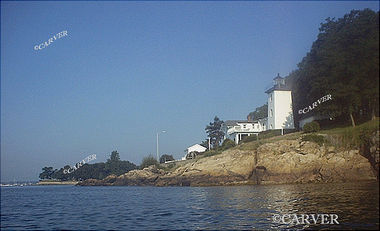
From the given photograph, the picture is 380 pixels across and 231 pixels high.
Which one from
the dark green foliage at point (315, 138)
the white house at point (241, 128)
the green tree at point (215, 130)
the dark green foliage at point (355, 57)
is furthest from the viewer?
the green tree at point (215, 130)

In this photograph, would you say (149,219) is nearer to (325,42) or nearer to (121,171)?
(325,42)

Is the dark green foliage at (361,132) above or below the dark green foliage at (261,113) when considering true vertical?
below

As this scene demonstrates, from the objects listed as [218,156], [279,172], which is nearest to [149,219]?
[279,172]

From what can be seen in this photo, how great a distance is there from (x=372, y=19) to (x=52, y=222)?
1680 cm

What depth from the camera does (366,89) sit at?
23.1 feet

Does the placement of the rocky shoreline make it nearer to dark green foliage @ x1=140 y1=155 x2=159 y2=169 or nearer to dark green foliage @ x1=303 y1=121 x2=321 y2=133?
dark green foliage @ x1=303 y1=121 x2=321 y2=133

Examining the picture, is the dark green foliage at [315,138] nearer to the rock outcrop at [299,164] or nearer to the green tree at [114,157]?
the rock outcrop at [299,164]

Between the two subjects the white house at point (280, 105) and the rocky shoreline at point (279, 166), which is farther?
the white house at point (280, 105)

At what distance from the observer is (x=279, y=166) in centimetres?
4731

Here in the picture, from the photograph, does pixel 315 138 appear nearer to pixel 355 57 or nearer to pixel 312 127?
pixel 312 127

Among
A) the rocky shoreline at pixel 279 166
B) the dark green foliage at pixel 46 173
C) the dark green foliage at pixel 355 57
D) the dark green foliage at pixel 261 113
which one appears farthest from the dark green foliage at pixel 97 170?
the dark green foliage at pixel 355 57

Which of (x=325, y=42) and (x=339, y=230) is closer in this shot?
(x=325, y=42)

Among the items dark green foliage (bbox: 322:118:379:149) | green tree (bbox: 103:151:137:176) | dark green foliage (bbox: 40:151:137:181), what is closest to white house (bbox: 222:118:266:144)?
dark green foliage (bbox: 40:151:137:181)

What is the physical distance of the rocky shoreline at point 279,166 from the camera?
3963 centimetres
